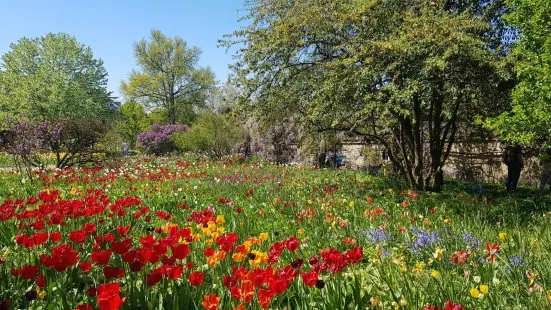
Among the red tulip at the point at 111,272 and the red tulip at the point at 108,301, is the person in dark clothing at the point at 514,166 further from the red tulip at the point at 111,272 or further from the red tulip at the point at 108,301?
the red tulip at the point at 108,301

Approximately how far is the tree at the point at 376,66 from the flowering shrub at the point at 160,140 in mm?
20160

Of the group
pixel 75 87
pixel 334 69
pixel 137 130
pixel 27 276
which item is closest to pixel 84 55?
pixel 75 87

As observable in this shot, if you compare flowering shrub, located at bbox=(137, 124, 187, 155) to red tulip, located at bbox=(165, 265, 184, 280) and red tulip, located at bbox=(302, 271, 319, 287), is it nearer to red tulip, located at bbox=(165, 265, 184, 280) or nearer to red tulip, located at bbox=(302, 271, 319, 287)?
red tulip, located at bbox=(165, 265, 184, 280)

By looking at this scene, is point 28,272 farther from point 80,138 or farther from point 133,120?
point 133,120

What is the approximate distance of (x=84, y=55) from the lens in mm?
35844

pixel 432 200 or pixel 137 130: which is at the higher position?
pixel 137 130

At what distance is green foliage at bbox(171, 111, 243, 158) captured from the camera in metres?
22.0

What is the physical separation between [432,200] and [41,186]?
8257mm

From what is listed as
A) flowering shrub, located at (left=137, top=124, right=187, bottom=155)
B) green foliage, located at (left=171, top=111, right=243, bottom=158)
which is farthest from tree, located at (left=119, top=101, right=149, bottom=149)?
green foliage, located at (left=171, top=111, right=243, bottom=158)

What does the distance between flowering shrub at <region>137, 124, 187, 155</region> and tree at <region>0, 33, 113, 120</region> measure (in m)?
4.77

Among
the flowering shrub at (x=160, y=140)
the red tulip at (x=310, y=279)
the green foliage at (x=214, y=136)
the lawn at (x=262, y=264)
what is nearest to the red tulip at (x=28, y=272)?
the lawn at (x=262, y=264)

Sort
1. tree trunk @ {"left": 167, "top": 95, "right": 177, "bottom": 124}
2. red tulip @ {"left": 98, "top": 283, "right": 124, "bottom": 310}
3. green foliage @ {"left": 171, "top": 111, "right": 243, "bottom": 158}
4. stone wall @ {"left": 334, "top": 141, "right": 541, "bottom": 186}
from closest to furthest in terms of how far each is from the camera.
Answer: red tulip @ {"left": 98, "top": 283, "right": 124, "bottom": 310}, stone wall @ {"left": 334, "top": 141, "right": 541, "bottom": 186}, green foliage @ {"left": 171, "top": 111, "right": 243, "bottom": 158}, tree trunk @ {"left": 167, "top": 95, "right": 177, "bottom": 124}

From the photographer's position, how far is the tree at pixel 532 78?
6.85 m

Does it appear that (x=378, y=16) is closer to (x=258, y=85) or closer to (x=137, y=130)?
(x=258, y=85)
